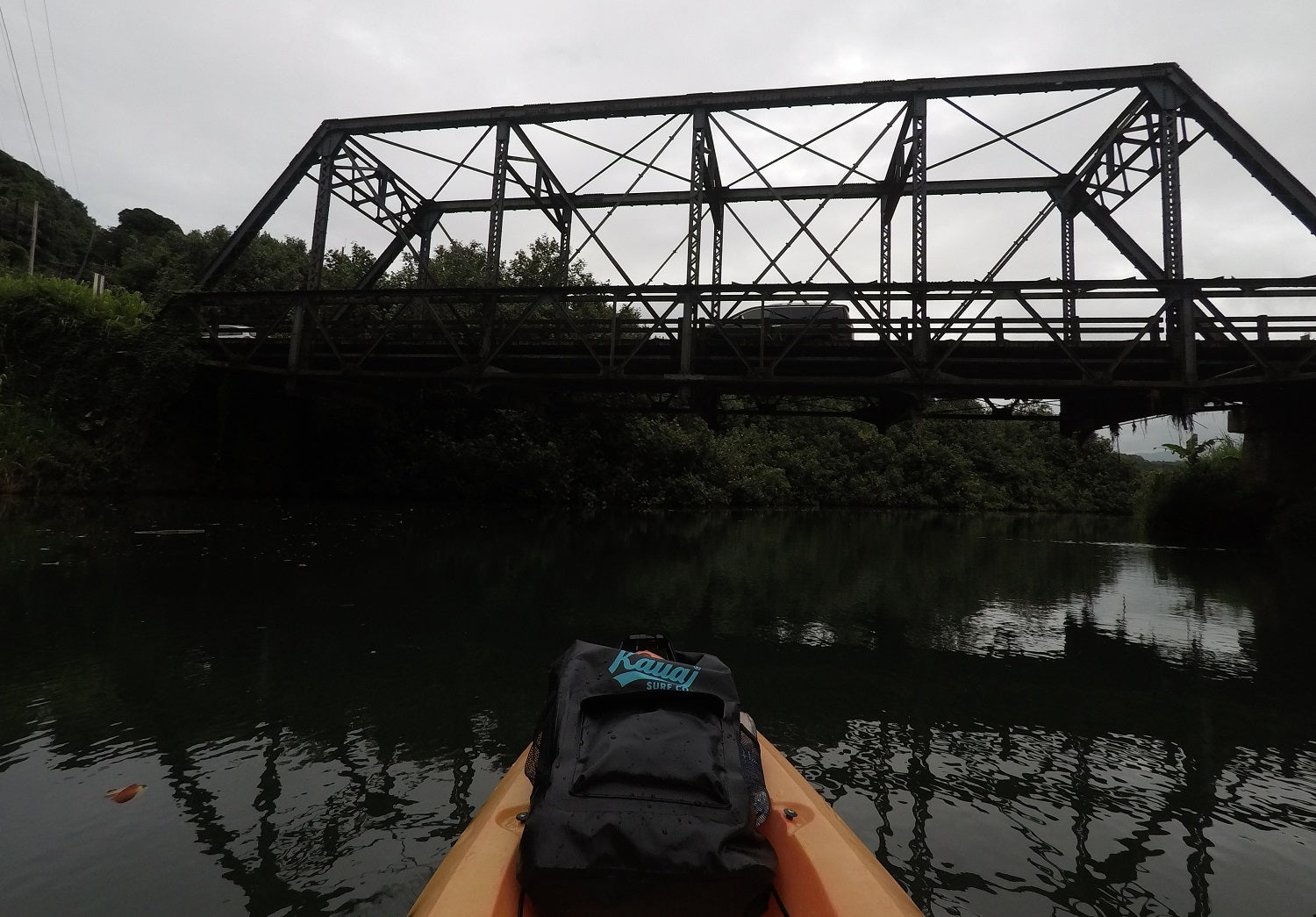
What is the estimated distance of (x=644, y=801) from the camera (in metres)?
2.14

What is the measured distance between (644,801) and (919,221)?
12.7m

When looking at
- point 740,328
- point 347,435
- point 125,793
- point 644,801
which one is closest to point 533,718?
point 125,793

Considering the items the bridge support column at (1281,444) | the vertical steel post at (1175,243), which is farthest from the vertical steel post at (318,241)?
the bridge support column at (1281,444)

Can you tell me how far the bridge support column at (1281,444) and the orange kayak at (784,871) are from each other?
58.2 feet

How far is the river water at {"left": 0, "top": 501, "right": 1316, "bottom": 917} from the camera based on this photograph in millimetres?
2955

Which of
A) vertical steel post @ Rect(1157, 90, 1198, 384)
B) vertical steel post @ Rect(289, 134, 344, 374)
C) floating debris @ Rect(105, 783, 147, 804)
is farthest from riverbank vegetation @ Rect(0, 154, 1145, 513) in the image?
floating debris @ Rect(105, 783, 147, 804)

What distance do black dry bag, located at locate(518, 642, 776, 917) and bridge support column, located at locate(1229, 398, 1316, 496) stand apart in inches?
703

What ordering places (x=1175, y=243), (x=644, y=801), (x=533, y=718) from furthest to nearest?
(x=1175, y=243) < (x=533, y=718) < (x=644, y=801)

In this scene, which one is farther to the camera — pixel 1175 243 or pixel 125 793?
pixel 1175 243

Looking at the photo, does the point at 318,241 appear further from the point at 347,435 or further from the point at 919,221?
the point at 919,221

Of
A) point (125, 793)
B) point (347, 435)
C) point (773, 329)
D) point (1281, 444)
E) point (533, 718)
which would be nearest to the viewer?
point (125, 793)

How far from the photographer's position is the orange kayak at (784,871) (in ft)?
6.37

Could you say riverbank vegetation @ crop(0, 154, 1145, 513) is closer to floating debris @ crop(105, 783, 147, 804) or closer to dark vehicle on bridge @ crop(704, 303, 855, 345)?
dark vehicle on bridge @ crop(704, 303, 855, 345)

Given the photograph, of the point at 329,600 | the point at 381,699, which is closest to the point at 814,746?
the point at 381,699
